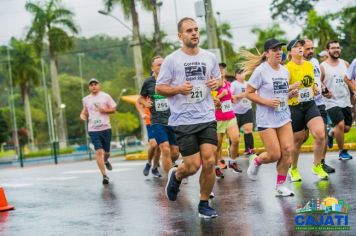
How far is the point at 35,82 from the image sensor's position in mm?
69000

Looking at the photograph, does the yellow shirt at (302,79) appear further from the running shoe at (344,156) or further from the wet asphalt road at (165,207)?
the running shoe at (344,156)

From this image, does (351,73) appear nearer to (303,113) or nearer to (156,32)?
(303,113)

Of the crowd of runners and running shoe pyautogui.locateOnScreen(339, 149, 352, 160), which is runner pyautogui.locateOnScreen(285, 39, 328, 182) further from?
running shoe pyautogui.locateOnScreen(339, 149, 352, 160)

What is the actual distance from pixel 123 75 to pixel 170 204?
9375 cm

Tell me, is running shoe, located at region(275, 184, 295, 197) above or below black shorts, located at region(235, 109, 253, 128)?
below

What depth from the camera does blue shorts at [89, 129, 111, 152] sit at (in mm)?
12648

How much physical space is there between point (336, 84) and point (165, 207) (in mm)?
4733

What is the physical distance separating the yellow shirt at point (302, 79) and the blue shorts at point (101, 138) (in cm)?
458

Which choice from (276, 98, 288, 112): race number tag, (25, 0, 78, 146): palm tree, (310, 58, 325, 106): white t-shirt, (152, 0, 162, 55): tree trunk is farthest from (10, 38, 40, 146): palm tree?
(276, 98, 288, 112): race number tag

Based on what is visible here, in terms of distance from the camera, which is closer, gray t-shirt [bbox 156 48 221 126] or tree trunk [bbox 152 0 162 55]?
gray t-shirt [bbox 156 48 221 126]

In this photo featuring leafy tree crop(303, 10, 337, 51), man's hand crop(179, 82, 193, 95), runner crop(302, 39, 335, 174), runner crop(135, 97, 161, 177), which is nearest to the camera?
man's hand crop(179, 82, 193, 95)

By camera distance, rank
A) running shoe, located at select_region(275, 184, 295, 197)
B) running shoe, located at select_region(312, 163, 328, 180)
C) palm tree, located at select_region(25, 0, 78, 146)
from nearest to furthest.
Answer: running shoe, located at select_region(275, 184, 295, 197), running shoe, located at select_region(312, 163, 328, 180), palm tree, located at select_region(25, 0, 78, 146)

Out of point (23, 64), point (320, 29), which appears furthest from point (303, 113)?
point (23, 64)

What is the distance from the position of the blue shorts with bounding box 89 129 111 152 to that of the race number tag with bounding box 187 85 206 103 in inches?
234
